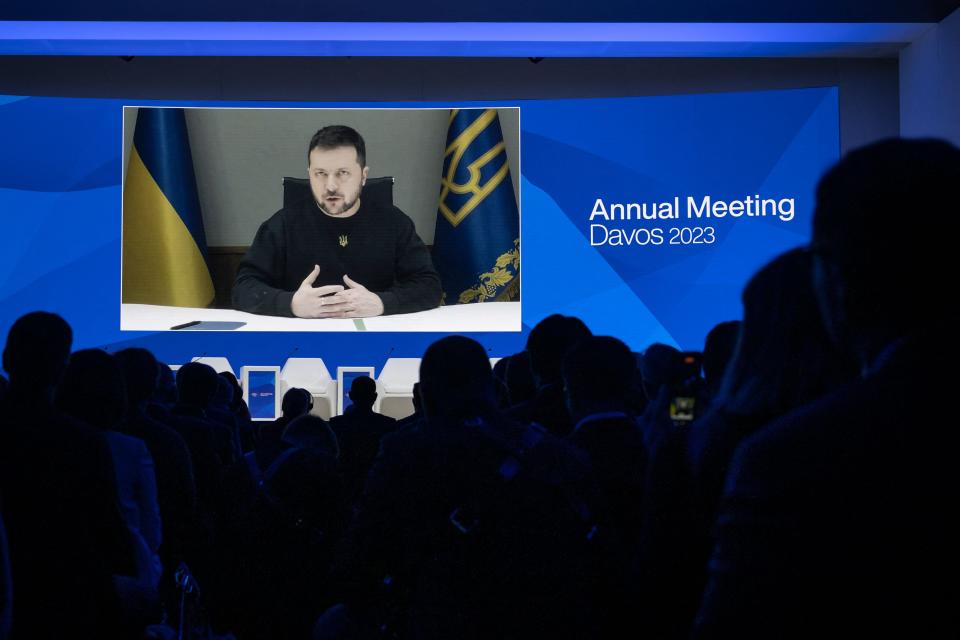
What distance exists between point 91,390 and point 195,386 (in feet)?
5.52

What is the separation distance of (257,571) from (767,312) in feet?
8.01

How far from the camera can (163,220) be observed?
10242mm

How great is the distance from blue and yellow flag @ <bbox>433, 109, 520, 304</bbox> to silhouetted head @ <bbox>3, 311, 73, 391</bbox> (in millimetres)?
7970

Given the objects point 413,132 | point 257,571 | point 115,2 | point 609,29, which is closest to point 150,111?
point 115,2

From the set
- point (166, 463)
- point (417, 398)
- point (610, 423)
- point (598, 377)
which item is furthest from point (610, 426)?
point (417, 398)

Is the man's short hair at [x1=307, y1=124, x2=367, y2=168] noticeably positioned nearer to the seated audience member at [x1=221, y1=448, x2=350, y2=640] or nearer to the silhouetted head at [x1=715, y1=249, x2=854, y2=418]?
the seated audience member at [x1=221, y1=448, x2=350, y2=640]

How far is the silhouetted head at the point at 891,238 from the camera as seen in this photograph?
0.80m

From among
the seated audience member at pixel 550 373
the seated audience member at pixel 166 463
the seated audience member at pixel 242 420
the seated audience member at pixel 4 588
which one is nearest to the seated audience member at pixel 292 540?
the seated audience member at pixel 166 463

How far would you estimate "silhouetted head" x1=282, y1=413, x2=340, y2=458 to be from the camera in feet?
12.0

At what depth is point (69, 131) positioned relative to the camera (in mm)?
10133

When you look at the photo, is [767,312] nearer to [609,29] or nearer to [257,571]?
[257,571]

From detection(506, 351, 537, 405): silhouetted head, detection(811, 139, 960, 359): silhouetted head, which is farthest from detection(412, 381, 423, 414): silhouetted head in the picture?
detection(811, 139, 960, 359): silhouetted head

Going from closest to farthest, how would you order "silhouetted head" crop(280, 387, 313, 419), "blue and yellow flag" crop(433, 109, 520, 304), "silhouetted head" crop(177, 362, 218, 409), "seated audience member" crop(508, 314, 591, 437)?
"seated audience member" crop(508, 314, 591, 437) → "silhouetted head" crop(177, 362, 218, 409) → "silhouetted head" crop(280, 387, 313, 419) → "blue and yellow flag" crop(433, 109, 520, 304)

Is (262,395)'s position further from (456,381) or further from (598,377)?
(456,381)
